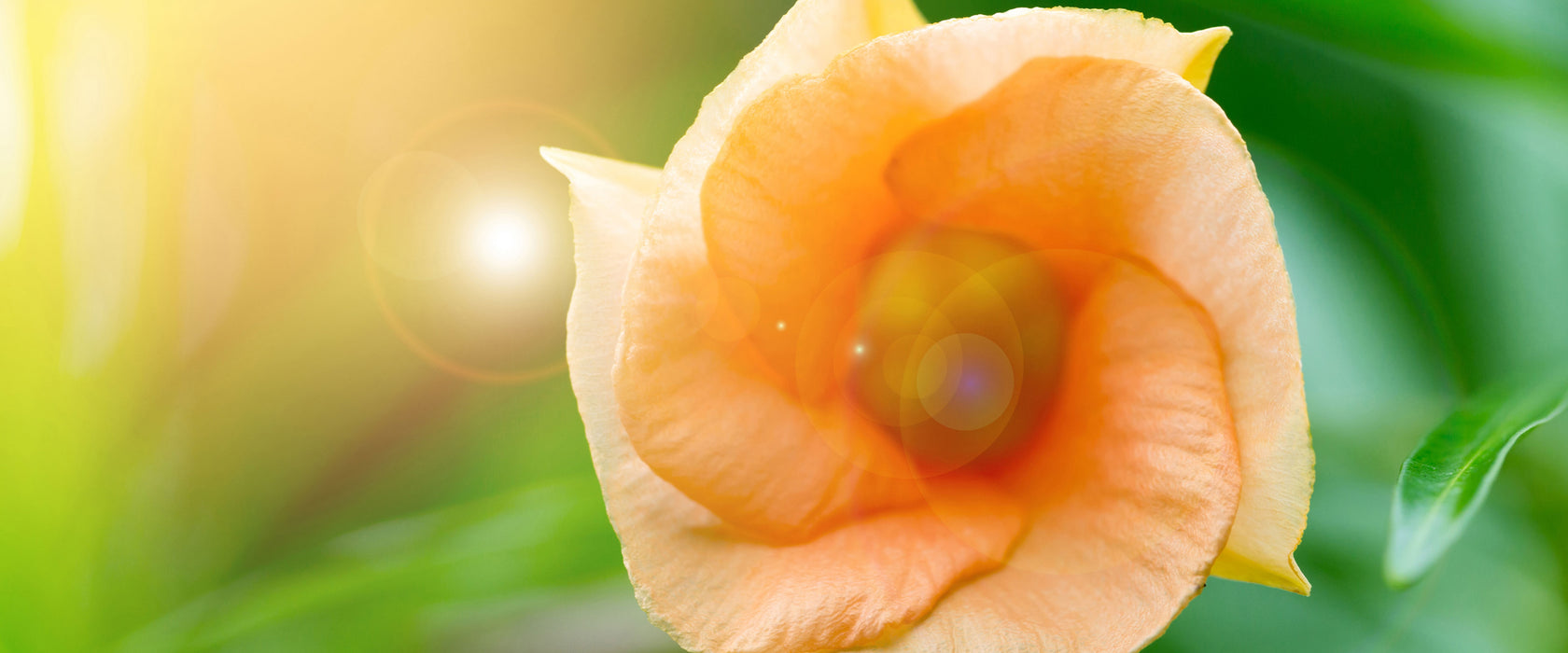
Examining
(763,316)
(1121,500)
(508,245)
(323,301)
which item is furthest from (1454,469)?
(323,301)

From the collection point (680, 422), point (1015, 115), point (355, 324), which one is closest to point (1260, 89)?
point (1015, 115)

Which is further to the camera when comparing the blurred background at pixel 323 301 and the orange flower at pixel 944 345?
the blurred background at pixel 323 301

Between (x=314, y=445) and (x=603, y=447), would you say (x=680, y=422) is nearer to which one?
(x=603, y=447)

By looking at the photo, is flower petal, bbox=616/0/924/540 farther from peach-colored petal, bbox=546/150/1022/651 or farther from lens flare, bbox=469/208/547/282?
lens flare, bbox=469/208/547/282

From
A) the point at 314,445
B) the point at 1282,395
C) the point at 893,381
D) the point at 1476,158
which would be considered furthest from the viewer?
the point at 314,445

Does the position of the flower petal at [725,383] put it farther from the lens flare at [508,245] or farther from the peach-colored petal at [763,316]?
the lens flare at [508,245]

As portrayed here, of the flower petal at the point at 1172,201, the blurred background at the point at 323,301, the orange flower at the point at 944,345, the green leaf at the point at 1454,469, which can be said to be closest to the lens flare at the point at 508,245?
Result: the blurred background at the point at 323,301
